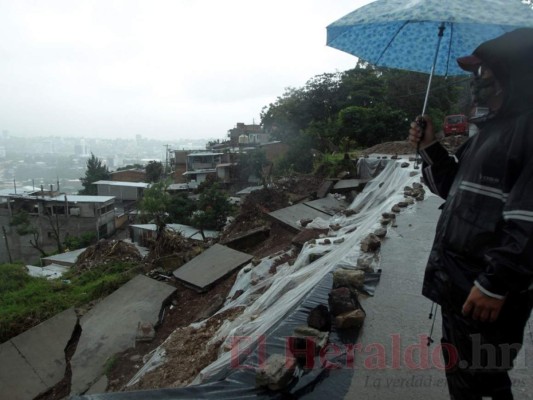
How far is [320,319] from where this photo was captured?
2.46 metres

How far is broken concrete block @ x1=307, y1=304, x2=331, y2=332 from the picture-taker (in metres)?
2.45

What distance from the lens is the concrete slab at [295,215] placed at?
8.00 metres

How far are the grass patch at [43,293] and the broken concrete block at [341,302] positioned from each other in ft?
22.0

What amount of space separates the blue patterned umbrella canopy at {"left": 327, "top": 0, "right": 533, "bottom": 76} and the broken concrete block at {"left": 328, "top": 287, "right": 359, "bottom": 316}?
1.68 meters

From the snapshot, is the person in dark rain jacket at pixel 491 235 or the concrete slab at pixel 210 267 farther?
the concrete slab at pixel 210 267

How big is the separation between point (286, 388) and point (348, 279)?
1.31m

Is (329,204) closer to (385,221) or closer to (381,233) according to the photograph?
(385,221)

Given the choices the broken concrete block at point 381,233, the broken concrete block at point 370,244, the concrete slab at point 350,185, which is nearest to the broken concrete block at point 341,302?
the broken concrete block at point 370,244

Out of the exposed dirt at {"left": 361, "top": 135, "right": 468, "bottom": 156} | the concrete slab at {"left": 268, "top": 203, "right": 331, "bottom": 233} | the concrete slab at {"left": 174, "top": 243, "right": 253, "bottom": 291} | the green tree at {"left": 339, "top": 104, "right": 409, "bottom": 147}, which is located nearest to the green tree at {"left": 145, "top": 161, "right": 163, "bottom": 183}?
the green tree at {"left": 339, "top": 104, "right": 409, "bottom": 147}

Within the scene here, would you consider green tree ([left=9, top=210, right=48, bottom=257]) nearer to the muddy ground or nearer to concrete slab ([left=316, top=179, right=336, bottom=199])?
the muddy ground

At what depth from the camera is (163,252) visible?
9.60 metres

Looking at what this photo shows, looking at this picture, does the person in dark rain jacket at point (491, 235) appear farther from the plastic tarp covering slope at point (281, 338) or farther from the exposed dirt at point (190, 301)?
the exposed dirt at point (190, 301)

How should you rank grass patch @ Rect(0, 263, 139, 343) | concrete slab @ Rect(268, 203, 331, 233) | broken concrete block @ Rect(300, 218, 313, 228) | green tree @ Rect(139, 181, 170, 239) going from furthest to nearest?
green tree @ Rect(139, 181, 170, 239) → concrete slab @ Rect(268, 203, 331, 233) → broken concrete block @ Rect(300, 218, 313, 228) → grass patch @ Rect(0, 263, 139, 343)

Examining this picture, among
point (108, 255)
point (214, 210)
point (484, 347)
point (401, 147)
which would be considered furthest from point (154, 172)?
point (484, 347)
